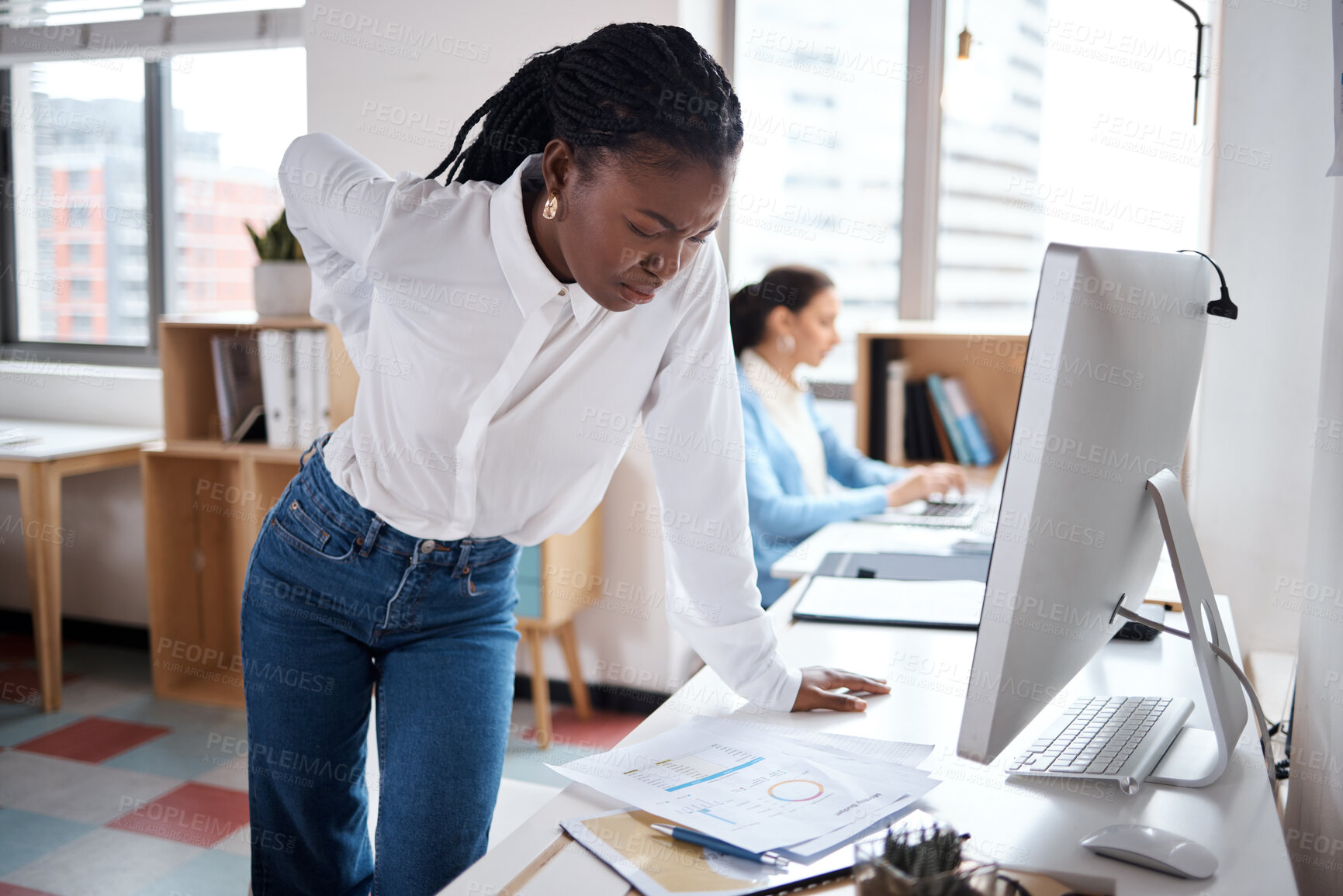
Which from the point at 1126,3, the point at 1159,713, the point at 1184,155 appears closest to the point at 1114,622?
the point at 1159,713

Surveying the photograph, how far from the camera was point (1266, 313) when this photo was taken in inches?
83.0

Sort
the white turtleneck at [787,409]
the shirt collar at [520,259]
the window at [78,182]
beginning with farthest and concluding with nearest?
the window at [78,182], the white turtleneck at [787,409], the shirt collar at [520,259]

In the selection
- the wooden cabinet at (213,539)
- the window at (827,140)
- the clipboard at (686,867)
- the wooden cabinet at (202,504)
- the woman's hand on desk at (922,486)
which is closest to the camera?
the clipboard at (686,867)

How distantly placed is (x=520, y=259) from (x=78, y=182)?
3.60m

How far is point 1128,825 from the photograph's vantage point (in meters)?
0.86

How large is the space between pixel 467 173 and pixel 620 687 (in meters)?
2.20

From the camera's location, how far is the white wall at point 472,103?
3051mm

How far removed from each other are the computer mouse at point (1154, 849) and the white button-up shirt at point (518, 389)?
1.29ft

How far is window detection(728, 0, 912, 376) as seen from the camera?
3.28m

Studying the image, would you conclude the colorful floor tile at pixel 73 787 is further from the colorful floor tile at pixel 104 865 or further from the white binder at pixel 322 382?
the white binder at pixel 322 382

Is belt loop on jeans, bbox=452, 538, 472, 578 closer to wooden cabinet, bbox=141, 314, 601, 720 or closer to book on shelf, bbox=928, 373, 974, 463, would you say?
wooden cabinet, bbox=141, 314, 601, 720

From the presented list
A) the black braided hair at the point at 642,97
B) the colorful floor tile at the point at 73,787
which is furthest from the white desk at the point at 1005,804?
the colorful floor tile at the point at 73,787

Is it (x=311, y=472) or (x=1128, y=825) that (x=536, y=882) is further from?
(x=311, y=472)

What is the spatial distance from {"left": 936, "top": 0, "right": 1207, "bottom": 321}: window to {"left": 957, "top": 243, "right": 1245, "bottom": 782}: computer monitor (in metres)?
2.02
